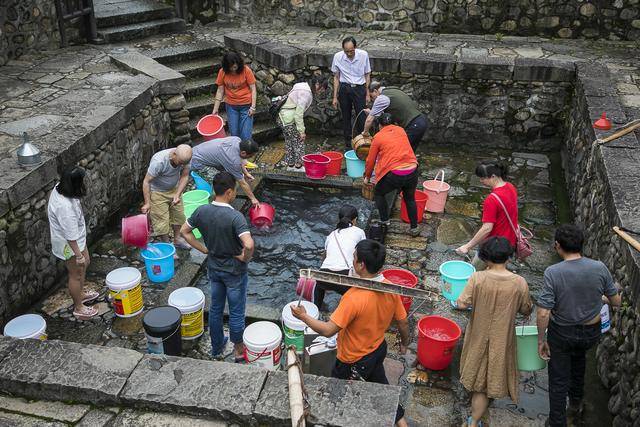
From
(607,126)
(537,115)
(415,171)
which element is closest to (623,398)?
A: (415,171)

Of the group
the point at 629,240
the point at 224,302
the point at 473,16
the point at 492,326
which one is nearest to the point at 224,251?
the point at 224,302

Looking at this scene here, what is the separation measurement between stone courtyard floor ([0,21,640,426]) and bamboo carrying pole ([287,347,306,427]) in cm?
65

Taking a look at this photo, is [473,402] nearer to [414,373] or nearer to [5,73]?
[414,373]

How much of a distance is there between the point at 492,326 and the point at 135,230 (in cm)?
421

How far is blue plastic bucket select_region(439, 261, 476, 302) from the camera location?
21.0 ft

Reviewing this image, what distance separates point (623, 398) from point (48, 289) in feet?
19.6

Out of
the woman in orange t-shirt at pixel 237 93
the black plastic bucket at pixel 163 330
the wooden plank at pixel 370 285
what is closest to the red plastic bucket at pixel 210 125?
the woman in orange t-shirt at pixel 237 93

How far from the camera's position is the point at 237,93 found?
30.4 feet

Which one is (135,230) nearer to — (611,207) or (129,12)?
(611,207)

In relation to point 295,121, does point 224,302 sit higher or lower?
lower

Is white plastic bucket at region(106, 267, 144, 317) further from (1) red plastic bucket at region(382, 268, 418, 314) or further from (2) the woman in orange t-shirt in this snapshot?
(2) the woman in orange t-shirt

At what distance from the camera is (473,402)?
17.1 ft

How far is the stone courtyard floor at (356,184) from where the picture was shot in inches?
217

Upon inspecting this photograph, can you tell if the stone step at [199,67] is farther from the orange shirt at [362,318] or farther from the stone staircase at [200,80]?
the orange shirt at [362,318]
